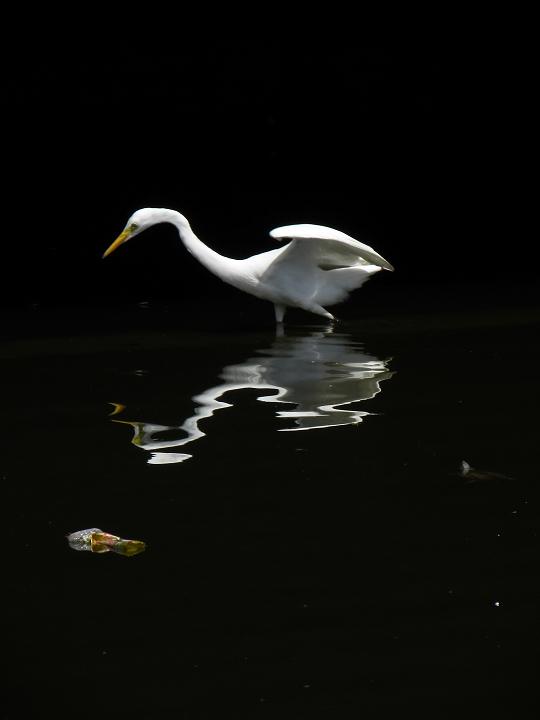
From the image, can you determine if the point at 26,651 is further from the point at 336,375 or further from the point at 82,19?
the point at 82,19

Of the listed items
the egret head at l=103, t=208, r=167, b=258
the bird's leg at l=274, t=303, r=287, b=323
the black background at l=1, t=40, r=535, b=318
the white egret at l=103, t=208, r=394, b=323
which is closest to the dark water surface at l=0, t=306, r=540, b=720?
the white egret at l=103, t=208, r=394, b=323

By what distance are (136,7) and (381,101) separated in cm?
324

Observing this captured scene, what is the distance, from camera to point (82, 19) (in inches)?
619

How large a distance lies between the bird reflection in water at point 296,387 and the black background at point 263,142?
4.68 metres

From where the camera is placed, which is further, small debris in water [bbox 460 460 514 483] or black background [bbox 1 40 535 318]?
black background [bbox 1 40 535 318]

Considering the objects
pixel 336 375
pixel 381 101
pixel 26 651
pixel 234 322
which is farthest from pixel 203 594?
pixel 381 101

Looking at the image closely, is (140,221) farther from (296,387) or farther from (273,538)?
(273,538)

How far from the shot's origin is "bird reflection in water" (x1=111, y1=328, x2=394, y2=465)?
578 cm

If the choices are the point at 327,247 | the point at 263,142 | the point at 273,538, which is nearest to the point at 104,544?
the point at 273,538

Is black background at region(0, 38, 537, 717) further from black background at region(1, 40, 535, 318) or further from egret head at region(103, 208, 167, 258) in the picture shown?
egret head at region(103, 208, 167, 258)

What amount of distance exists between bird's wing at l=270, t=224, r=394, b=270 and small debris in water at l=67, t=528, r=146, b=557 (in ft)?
12.9

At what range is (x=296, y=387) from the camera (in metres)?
6.61

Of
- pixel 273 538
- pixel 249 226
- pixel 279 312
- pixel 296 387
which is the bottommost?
pixel 273 538

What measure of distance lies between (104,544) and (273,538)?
53 centimetres
